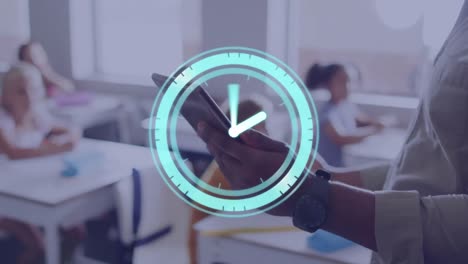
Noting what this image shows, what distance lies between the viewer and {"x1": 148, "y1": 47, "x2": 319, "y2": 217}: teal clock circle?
617 millimetres

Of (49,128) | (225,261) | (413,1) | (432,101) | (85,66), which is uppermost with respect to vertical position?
(413,1)

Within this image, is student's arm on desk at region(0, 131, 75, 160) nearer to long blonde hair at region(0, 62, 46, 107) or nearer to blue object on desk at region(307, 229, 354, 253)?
long blonde hair at region(0, 62, 46, 107)

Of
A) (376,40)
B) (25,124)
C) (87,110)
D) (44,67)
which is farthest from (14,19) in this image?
(376,40)

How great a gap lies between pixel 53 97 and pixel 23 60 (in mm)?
199

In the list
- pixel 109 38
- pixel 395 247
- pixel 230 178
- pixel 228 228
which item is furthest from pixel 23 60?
pixel 395 247

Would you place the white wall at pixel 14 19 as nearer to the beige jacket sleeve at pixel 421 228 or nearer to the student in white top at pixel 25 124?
the student in white top at pixel 25 124

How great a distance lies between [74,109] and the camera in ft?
7.15

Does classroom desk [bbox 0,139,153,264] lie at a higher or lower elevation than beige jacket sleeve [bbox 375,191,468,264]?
lower

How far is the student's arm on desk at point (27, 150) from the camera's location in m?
1.70

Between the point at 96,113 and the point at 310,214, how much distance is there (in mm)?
1700

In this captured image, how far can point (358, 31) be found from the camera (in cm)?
196

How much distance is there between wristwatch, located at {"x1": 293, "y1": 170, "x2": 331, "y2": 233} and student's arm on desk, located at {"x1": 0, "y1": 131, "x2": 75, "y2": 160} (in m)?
1.32

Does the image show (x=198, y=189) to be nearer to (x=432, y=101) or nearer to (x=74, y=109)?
(x=432, y=101)

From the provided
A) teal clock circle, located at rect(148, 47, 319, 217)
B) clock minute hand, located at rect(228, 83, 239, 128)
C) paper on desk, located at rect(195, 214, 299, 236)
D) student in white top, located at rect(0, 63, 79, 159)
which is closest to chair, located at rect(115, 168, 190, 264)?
teal clock circle, located at rect(148, 47, 319, 217)
